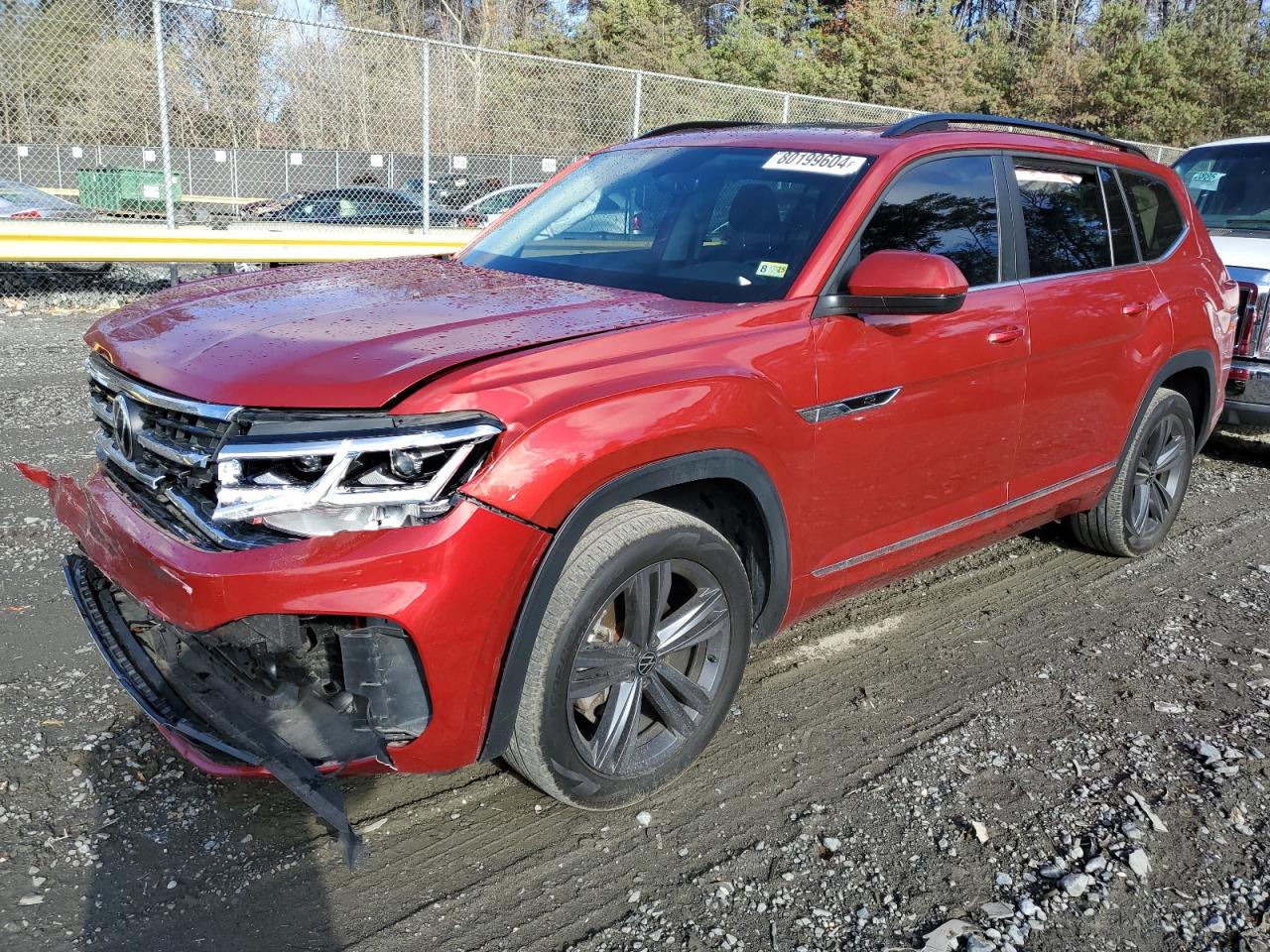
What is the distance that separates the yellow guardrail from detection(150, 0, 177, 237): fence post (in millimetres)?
301

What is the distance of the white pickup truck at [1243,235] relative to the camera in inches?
256

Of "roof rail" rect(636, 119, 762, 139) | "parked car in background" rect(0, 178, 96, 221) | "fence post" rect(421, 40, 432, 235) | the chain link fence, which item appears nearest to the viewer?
"roof rail" rect(636, 119, 762, 139)

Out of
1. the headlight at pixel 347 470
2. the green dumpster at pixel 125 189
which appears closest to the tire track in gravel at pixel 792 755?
the headlight at pixel 347 470

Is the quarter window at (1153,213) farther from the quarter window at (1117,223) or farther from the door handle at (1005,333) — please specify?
the door handle at (1005,333)

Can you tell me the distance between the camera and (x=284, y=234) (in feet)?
37.4

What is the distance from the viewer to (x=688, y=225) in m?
3.60

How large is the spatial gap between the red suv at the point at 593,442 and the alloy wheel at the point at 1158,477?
70 cm

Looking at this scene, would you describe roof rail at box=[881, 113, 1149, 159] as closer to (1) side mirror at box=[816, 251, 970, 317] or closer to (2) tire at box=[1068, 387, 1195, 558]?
(1) side mirror at box=[816, 251, 970, 317]

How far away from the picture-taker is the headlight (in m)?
2.27

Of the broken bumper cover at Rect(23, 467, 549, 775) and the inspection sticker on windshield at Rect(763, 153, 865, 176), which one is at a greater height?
the inspection sticker on windshield at Rect(763, 153, 865, 176)

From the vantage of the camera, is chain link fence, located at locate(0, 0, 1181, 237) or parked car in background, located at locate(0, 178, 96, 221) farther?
parked car in background, located at locate(0, 178, 96, 221)

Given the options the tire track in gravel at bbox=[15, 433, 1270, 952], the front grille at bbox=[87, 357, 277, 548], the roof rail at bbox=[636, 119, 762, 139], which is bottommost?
the tire track in gravel at bbox=[15, 433, 1270, 952]

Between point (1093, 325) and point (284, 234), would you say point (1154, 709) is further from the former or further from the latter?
point (284, 234)

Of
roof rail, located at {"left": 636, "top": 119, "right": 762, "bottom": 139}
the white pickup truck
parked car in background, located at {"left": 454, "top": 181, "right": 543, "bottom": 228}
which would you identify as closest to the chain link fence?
parked car in background, located at {"left": 454, "top": 181, "right": 543, "bottom": 228}
